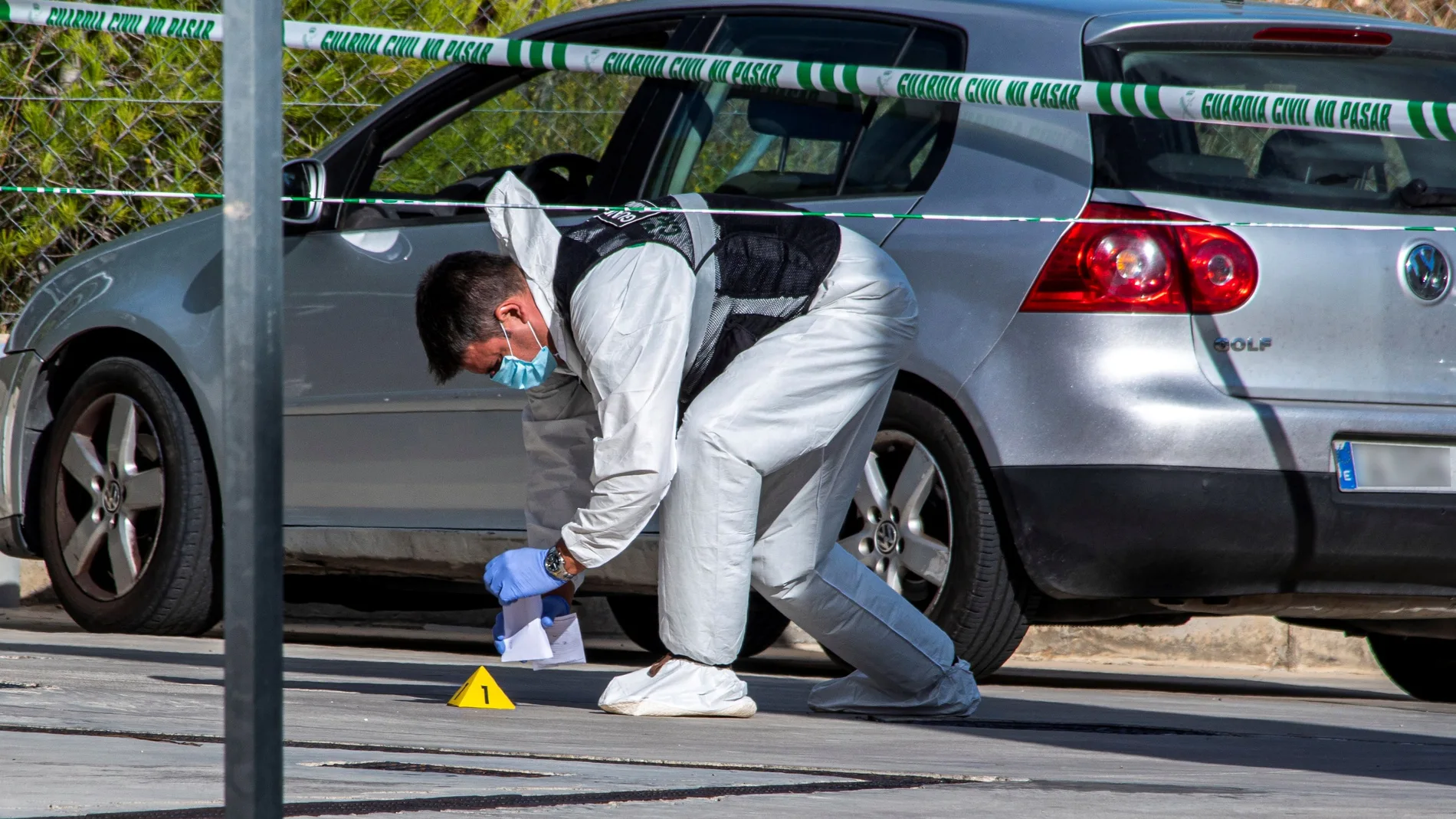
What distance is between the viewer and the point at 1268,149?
4504 mm

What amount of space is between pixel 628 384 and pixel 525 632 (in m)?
0.55

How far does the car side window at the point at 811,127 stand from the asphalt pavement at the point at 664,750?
1160 mm

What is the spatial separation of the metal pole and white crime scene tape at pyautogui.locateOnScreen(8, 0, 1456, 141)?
7.20 ft

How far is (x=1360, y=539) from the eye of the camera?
4.35m

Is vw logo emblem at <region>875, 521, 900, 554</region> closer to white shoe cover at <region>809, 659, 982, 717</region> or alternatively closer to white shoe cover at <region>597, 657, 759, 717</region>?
white shoe cover at <region>809, 659, 982, 717</region>

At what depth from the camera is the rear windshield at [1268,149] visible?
4.41 meters

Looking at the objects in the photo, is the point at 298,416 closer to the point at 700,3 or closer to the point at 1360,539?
the point at 700,3

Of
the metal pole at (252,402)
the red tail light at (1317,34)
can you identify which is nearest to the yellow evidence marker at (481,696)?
the red tail light at (1317,34)

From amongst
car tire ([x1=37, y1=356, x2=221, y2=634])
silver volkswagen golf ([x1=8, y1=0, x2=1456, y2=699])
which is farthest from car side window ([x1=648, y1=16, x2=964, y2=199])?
car tire ([x1=37, y1=356, x2=221, y2=634])

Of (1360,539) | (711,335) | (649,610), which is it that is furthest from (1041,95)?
(649,610)

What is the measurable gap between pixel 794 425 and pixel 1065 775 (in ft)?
3.13

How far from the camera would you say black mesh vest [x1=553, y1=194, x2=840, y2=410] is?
371cm

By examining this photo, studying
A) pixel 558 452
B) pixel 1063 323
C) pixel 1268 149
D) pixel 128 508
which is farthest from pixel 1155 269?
pixel 128 508

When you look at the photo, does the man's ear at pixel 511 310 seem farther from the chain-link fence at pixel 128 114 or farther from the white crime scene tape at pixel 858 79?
the chain-link fence at pixel 128 114
